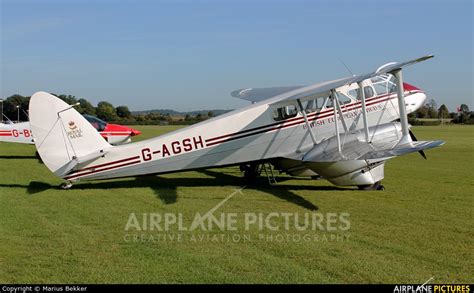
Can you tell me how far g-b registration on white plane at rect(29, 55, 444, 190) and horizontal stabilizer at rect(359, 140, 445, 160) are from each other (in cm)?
4

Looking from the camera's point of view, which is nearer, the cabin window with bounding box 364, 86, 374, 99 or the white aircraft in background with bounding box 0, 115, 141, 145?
the cabin window with bounding box 364, 86, 374, 99

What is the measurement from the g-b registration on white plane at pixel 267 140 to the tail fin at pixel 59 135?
0.8 inches

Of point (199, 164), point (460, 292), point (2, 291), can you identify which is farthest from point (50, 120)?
point (460, 292)

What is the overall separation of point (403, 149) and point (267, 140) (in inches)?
134

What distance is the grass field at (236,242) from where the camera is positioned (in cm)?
536

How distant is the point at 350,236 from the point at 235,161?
4.75 m

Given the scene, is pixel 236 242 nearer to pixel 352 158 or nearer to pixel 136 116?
pixel 352 158

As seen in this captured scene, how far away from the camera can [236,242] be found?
6.72 meters

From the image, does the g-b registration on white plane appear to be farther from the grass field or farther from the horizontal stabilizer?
the grass field

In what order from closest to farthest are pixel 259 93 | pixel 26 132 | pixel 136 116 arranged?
pixel 259 93 → pixel 26 132 → pixel 136 116

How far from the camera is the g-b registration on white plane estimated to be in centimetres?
1025

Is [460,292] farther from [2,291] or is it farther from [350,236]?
[2,291]

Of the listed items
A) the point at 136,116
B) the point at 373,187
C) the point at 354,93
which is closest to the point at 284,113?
the point at 354,93

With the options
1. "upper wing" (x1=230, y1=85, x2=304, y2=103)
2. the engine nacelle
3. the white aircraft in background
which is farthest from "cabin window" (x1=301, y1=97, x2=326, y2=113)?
the white aircraft in background
